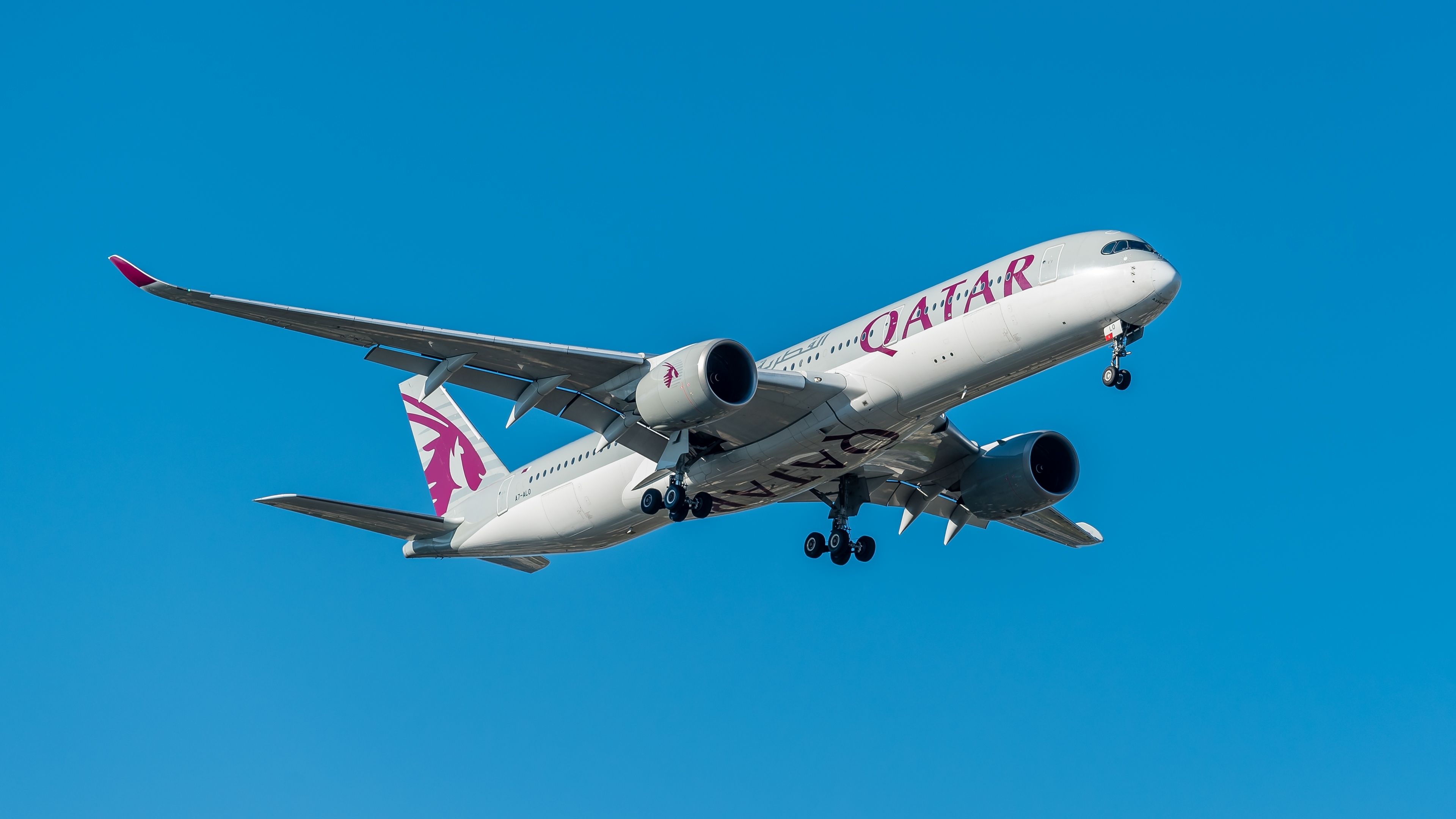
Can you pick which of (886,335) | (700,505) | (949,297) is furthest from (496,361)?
(949,297)

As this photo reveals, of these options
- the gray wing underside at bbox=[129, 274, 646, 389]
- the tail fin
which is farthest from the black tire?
the tail fin

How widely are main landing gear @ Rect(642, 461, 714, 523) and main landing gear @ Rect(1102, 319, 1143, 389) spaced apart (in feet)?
31.5

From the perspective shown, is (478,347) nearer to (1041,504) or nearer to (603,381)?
(603,381)

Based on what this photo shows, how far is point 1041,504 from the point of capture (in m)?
34.8

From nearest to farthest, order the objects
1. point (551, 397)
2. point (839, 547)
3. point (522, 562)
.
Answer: point (551, 397) < point (839, 547) < point (522, 562)

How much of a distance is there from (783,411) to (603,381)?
13.1ft

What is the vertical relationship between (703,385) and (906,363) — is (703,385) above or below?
below

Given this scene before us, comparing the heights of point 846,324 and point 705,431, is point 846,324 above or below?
above

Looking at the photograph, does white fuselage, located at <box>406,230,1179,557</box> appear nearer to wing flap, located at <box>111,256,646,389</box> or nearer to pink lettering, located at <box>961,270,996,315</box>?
pink lettering, located at <box>961,270,996,315</box>

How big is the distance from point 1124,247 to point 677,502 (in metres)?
11.0

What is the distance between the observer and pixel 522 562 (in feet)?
126

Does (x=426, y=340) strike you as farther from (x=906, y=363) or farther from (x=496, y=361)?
(x=906, y=363)

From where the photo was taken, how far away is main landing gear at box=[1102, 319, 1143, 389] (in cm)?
2661

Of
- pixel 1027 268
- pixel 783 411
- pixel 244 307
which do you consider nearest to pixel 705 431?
pixel 783 411
